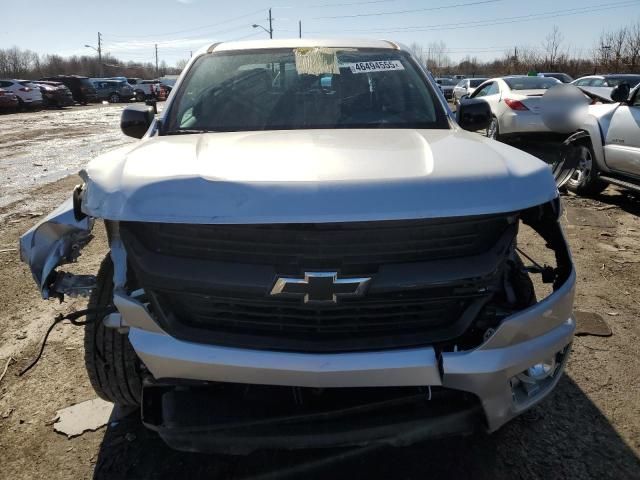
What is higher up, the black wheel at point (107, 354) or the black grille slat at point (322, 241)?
the black grille slat at point (322, 241)

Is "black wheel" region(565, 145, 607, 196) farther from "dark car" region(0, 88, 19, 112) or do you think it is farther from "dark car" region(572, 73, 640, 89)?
"dark car" region(0, 88, 19, 112)

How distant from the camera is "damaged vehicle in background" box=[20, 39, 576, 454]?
1835 millimetres

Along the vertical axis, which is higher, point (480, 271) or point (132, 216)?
point (132, 216)

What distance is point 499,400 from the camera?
1985 mm

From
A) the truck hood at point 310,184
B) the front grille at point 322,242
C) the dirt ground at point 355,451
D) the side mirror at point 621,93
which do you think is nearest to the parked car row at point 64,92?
the side mirror at point 621,93

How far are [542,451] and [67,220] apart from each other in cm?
234

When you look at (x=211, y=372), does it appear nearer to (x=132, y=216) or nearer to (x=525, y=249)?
(x=132, y=216)

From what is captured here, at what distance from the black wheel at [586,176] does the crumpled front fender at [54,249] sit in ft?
21.4

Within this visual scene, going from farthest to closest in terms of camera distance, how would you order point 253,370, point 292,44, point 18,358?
1. point 292,44
2. point 18,358
3. point 253,370

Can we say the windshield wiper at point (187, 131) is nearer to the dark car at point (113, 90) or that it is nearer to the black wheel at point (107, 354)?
the black wheel at point (107, 354)

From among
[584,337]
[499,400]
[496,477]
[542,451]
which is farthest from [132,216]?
[584,337]

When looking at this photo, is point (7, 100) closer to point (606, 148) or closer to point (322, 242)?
point (606, 148)

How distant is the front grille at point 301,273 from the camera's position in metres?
1.87

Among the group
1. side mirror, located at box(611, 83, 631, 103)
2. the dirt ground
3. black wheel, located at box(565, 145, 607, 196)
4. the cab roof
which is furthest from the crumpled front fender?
black wheel, located at box(565, 145, 607, 196)
